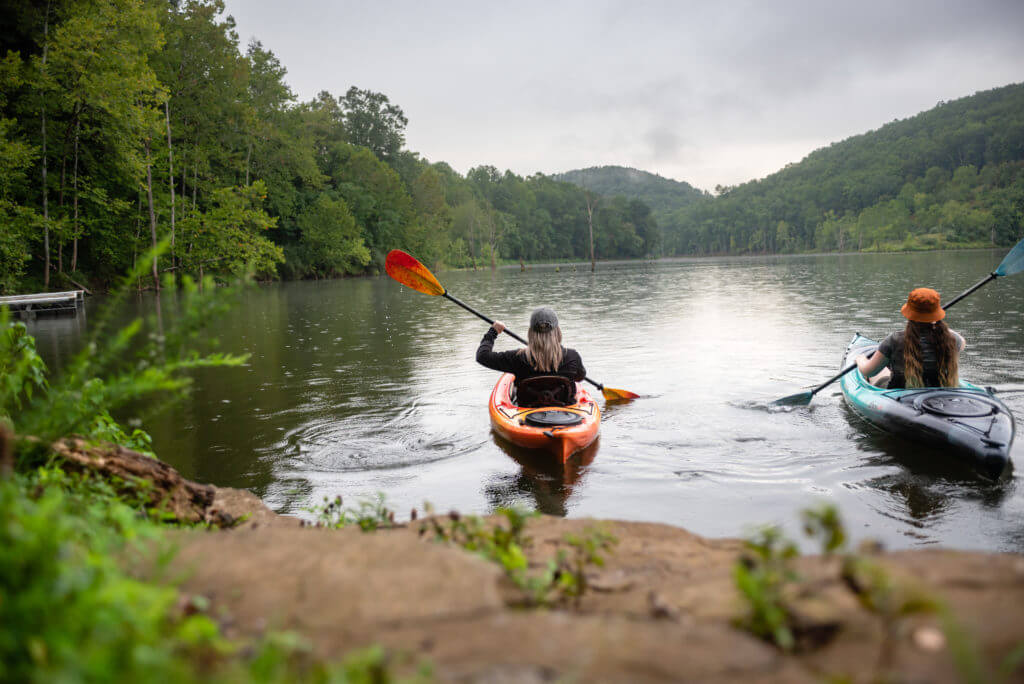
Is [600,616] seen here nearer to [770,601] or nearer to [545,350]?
[770,601]

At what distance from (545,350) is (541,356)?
0.26 feet

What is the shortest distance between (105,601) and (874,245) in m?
138

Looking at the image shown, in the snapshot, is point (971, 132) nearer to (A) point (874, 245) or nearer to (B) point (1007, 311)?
(A) point (874, 245)

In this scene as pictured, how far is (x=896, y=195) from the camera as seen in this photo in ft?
454

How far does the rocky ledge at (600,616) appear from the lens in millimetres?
1420

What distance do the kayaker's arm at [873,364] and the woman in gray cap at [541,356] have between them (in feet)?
10.9

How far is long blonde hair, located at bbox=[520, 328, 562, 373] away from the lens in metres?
6.44

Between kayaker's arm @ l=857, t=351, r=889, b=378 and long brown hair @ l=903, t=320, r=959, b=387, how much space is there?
0.48 metres

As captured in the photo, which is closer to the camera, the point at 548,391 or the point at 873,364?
the point at 548,391

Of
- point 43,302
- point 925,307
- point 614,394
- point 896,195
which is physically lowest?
point 614,394

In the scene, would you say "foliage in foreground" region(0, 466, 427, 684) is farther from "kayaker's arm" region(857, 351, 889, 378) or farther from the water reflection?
"kayaker's arm" region(857, 351, 889, 378)

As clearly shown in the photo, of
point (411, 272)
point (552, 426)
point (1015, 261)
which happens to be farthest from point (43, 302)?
point (1015, 261)

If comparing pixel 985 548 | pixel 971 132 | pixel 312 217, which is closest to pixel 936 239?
pixel 971 132

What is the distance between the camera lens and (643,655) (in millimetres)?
1498
